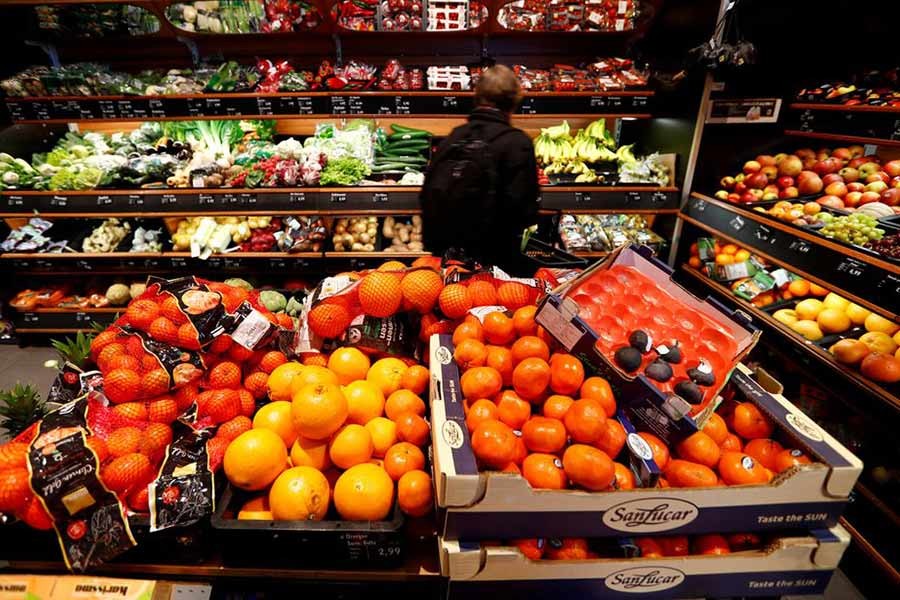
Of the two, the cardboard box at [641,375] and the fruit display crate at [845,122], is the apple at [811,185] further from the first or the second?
the cardboard box at [641,375]

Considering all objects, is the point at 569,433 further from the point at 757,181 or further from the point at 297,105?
the point at 297,105

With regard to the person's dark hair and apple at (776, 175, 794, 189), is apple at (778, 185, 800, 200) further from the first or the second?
the person's dark hair

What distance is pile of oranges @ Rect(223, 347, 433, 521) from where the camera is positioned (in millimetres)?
1212

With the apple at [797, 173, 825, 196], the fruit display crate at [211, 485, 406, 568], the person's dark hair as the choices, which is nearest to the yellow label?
the fruit display crate at [211, 485, 406, 568]

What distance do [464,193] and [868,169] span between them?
10.1 ft

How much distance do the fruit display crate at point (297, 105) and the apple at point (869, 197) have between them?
5.33ft

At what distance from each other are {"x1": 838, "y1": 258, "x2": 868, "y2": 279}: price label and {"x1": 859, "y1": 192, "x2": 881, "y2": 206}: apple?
1135mm

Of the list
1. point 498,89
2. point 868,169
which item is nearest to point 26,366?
point 498,89

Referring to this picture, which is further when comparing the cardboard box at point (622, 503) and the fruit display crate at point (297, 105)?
the fruit display crate at point (297, 105)

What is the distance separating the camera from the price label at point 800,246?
8.41 ft

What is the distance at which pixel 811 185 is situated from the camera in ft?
11.0

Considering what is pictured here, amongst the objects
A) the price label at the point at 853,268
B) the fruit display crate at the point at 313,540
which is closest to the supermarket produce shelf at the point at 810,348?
the price label at the point at 853,268

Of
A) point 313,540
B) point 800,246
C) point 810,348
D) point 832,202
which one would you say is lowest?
point 810,348

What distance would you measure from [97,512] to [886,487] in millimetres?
3277
